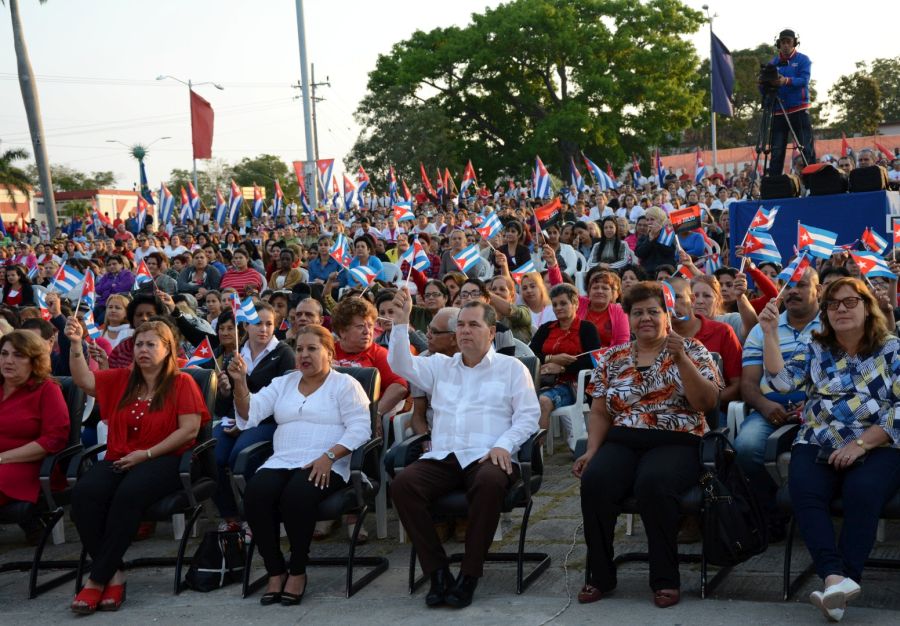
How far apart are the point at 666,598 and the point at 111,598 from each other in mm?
2749

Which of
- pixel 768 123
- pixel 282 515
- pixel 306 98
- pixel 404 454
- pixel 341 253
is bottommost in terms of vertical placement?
pixel 282 515

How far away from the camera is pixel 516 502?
5.08m

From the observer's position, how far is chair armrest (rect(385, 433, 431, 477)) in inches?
209

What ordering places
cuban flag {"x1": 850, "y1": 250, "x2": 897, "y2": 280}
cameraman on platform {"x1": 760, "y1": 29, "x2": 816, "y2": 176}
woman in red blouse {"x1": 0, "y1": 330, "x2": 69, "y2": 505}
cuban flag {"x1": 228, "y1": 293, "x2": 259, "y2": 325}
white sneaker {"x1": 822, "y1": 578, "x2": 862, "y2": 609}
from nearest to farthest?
white sneaker {"x1": 822, "y1": 578, "x2": 862, "y2": 609} < woman in red blouse {"x1": 0, "y1": 330, "x2": 69, "y2": 505} < cuban flag {"x1": 228, "y1": 293, "x2": 259, "y2": 325} < cuban flag {"x1": 850, "y1": 250, "x2": 897, "y2": 280} < cameraman on platform {"x1": 760, "y1": 29, "x2": 816, "y2": 176}

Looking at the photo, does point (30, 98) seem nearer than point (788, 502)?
No

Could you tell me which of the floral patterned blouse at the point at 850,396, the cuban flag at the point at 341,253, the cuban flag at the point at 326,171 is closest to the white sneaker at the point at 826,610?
the floral patterned blouse at the point at 850,396

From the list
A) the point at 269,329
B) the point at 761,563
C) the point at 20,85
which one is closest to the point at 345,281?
the point at 269,329

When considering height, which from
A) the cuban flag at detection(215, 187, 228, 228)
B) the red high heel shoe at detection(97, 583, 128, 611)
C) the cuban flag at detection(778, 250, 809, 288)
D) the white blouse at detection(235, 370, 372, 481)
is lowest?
the red high heel shoe at detection(97, 583, 128, 611)

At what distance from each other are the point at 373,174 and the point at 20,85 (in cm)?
1934

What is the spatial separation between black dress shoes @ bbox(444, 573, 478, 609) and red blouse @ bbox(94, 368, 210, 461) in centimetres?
176

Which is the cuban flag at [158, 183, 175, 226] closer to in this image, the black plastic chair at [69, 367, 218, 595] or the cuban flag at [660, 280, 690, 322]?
the black plastic chair at [69, 367, 218, 595]

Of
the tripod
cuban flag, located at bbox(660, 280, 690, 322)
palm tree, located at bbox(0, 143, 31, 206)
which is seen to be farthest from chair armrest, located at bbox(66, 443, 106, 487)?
palm tree, located at bbox(0, 143, 31, 206)

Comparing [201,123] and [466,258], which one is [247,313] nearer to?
[466,258]

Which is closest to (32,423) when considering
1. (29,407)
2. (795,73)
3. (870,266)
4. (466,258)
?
(29,407)
